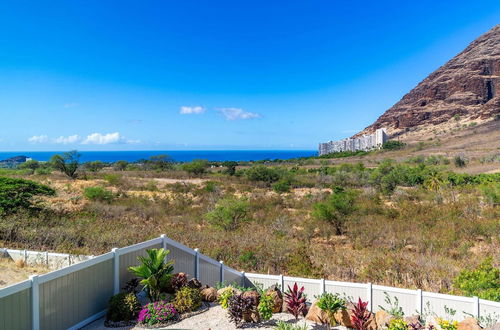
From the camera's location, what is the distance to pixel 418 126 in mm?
131000

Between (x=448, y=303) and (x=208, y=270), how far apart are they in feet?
17.8

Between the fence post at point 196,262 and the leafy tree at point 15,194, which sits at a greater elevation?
the leafy tree at point 15,194

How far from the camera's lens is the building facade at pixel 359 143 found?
12200 cm

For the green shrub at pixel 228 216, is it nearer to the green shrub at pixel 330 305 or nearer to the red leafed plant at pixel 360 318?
the green shrub at pixel 330 305

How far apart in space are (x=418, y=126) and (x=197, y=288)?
142m

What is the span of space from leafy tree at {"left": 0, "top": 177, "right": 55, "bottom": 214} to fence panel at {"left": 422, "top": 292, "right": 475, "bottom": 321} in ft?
56.8

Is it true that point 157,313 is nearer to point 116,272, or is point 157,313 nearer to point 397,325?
point 116,272

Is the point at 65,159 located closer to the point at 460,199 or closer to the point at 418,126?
the point at 460,199

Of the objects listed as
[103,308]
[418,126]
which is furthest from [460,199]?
[418,126]

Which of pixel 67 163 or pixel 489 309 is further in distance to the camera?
pixel 67 163

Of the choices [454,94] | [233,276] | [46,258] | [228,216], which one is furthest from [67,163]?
[454,94]

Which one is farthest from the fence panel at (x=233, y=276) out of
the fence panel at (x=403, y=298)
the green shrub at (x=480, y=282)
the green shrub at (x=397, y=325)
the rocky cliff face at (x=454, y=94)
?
the rocky cliff face at (x=454, y=94)

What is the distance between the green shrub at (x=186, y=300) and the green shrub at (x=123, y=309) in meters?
0.71

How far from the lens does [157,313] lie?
600 centimetres
